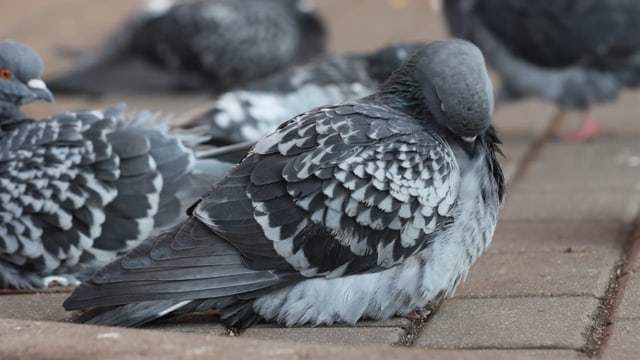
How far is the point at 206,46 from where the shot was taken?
30.1 feet

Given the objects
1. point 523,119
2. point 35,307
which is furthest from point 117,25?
point 35,307

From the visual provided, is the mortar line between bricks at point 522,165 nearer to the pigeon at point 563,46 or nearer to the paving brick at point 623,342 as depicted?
the pigeon at point 563,46

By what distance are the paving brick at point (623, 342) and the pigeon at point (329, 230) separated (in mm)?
605

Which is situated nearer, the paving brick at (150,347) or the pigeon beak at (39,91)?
the paving brick at (150,347)

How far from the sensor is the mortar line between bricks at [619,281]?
384 centimetres

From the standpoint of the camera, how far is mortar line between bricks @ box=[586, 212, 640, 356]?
3838 millimetres

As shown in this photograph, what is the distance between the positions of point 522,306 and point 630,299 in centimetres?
39

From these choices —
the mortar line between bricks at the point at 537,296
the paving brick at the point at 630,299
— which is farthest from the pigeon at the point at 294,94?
the paving brick at the point at 630,299

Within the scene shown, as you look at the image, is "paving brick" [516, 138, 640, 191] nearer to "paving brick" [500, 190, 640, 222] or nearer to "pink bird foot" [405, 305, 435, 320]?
"paving brick" [500, 190, 640, 222]

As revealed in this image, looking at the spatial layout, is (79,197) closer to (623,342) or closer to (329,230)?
(329,230)

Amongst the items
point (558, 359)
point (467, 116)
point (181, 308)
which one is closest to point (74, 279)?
point (181, 308)

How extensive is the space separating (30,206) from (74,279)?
0.37m

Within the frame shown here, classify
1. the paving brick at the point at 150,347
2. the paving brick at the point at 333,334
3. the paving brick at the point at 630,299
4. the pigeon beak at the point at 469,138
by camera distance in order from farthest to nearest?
the pigeon beak at the point at 469,138 → the paving brick at the point at 630,299 → the paving brick at the point at 333,334 → the paving brick at the point at 150,347

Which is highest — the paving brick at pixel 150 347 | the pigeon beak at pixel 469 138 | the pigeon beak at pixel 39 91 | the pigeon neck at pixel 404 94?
the pigeon neck at pixel 404 94
